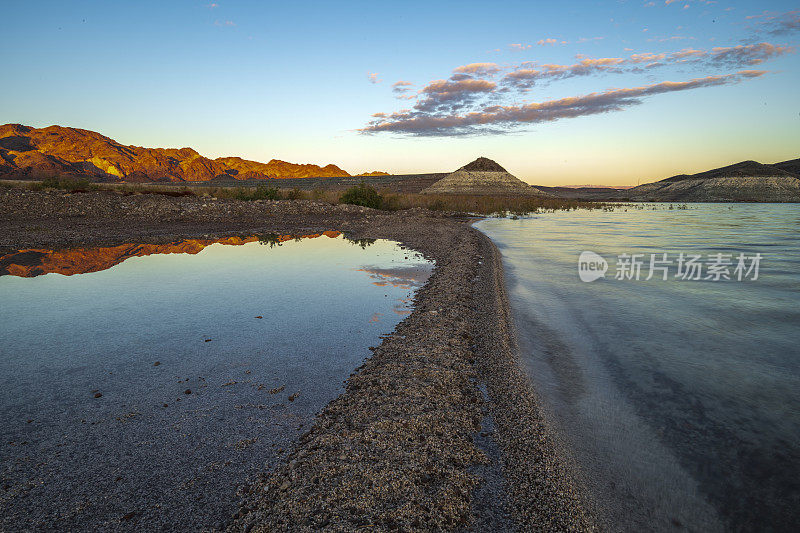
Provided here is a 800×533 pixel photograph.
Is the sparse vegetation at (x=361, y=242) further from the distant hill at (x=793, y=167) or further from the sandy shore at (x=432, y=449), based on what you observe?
the distant hill at (x=793, y=167)

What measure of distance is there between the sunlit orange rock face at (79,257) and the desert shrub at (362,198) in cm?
1871

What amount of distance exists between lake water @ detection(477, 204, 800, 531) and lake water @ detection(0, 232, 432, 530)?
3051mm

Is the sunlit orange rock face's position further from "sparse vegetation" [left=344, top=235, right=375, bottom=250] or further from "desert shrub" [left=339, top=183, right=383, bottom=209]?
"desert shrub" [left=339, top=183, right=383, bottom=209]

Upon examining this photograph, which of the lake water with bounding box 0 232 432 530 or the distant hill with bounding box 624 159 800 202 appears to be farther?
the distant hill with bounding box 624 159 800 202

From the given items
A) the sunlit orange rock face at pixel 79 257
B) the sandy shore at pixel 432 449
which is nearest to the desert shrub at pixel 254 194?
the sunlit orange rock face at pixel 79 257

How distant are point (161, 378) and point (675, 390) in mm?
7148

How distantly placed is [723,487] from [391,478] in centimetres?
297

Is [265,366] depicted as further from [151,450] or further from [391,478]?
[391,478]

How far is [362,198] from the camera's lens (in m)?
36.0

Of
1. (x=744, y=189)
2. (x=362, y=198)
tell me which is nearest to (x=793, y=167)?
→ (x=744, y=189)

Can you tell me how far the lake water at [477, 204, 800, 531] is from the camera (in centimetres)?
305

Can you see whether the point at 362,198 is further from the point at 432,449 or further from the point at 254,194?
the point at 432,449

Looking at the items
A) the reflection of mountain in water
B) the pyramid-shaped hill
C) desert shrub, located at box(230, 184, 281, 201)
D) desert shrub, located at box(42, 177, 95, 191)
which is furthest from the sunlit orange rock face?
the pyramid-shaped hill

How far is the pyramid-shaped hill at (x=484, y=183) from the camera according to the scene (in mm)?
85312
